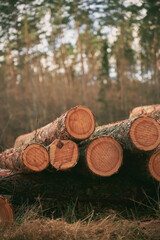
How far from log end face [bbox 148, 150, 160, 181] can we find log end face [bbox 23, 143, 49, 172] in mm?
1532

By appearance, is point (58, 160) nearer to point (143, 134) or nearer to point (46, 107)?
point (143, 134)

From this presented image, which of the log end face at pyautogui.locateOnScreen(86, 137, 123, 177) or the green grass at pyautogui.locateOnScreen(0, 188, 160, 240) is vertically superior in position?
the log end face at pyautogui.locateOnScreen(86, 137, 123, 177)

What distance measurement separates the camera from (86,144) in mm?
4242

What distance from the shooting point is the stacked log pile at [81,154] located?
398cm

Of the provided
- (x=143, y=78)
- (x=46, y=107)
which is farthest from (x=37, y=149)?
(x=143, y=78)

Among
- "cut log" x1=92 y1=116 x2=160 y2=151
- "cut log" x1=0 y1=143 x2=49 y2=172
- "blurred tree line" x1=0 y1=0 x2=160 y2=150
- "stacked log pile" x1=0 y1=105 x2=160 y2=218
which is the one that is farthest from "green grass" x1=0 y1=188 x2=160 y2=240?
"blurred tree line" x1=0 y1=0 x2=160 y2=150

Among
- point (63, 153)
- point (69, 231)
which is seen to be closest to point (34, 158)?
point (63, 153)

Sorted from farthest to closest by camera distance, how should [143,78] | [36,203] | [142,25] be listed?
[143,78], [142,25], [36,203]

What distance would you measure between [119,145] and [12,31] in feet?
60.0

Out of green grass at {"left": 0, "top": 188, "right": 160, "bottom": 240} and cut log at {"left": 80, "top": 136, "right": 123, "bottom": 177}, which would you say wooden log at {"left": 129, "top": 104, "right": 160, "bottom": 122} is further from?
green grass at {"left": 0, "top": 188, "right": 160, "bottom": 240}

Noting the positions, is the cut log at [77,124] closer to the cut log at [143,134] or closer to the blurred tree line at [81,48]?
the cut log at [143,134]

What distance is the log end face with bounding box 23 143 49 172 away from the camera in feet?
13.3

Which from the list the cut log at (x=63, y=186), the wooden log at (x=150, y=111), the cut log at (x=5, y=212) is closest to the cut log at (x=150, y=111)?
the wooden log at (x=150, y=111)

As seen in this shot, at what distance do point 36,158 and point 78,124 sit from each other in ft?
2.59
